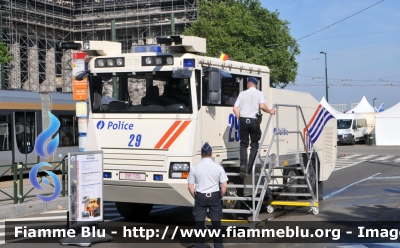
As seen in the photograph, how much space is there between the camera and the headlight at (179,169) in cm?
1030

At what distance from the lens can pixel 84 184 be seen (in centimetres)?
1030

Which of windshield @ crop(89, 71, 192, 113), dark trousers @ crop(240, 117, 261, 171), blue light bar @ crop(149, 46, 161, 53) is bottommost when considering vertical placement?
dark trousers @ crop(240, 117, 261, 171)

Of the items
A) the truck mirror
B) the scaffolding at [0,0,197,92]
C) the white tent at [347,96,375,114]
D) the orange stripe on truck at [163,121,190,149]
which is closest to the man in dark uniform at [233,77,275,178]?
the truck mirror

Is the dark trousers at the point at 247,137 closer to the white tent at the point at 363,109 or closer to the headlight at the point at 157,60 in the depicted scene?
the headlight at the point at 157,60

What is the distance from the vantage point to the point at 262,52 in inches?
1812

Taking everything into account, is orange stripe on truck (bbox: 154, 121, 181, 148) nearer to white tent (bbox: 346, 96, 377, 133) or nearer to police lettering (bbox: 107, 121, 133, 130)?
police lettering (bbox: 107, 121, 133, 130)

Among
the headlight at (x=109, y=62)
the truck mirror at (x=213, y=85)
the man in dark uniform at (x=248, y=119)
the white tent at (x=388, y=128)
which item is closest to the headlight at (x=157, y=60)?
the headlight at (x=109, y=62)

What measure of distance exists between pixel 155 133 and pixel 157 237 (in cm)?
193

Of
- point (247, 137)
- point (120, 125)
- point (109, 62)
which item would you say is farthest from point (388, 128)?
point (120, 125)

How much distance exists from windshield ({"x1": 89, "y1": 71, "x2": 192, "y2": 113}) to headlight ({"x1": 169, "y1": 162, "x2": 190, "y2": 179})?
985 millimetres

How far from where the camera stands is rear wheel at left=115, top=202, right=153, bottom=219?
1279 cm

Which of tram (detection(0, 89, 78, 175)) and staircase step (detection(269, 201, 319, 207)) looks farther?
tram (detection(0, 89, 78, 175))

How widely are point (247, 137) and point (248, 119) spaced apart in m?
0.36

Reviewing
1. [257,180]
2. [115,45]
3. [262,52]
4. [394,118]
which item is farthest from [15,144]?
[394,118]
